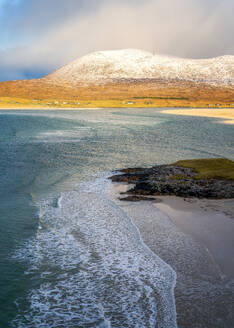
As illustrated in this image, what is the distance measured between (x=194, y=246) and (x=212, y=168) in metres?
11.1

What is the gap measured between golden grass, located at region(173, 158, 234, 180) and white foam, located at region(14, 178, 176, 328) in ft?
25.8

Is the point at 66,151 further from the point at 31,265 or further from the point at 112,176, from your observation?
the point at 31,265

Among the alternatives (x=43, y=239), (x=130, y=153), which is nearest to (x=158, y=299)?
(x=43, y=239)

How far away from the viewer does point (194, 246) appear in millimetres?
10445

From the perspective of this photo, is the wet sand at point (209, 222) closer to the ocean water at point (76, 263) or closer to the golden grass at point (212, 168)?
the ocean water at point (76, 263)

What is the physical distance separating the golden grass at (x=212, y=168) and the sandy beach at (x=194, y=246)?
398 cm

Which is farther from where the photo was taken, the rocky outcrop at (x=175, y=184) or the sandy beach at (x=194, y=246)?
the rocky outcrop at (x=175, y=184)

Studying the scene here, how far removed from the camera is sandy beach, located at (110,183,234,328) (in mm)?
7332

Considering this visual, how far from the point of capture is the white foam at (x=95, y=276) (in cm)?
708

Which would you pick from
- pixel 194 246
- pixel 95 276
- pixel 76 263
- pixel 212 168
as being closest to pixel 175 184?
pixel 212 168

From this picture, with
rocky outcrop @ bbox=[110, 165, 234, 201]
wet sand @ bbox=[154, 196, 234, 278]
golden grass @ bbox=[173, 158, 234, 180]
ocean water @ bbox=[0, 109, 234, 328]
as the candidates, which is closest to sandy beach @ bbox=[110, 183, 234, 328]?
wet sand @ bbox=[154, 196, 234, 278]

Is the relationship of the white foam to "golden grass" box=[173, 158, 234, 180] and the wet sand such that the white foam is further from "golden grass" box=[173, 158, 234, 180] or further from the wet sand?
"golden grass" box=[173, 158, 234, 180]

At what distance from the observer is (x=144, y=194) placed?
16.2 m

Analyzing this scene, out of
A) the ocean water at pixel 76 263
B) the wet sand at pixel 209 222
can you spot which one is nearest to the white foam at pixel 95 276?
the ocean water at pixel 76 263
